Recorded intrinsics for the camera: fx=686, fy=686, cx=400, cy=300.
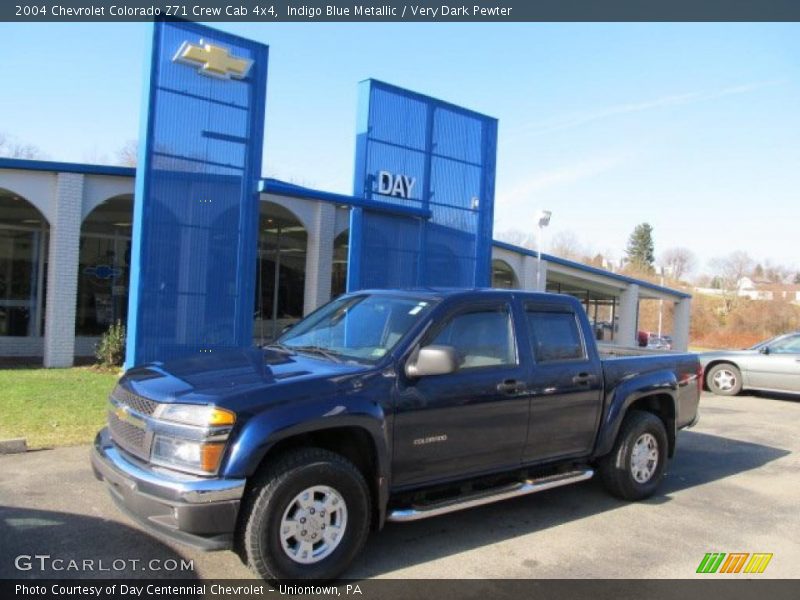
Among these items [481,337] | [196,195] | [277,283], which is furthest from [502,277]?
[481,337]

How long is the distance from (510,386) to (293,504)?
1.92 metres

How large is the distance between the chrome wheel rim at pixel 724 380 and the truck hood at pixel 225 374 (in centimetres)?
1247

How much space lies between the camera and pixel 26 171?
1273cm

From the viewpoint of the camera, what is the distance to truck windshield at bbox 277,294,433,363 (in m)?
4.88

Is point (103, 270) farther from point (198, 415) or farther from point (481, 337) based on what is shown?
point (198, 415)

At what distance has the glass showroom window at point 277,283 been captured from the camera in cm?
1978

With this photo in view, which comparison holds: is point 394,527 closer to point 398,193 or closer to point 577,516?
point 577,516

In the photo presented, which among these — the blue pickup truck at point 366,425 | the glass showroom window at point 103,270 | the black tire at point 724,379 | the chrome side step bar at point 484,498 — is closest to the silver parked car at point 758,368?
the black tire at point 724,379

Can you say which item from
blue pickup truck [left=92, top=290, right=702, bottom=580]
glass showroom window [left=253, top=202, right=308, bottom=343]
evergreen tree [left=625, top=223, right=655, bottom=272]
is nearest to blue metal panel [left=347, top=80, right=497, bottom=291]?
glass showroom window [left=253, top=202, right=308, bottom=343]

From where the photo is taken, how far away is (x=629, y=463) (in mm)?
6176

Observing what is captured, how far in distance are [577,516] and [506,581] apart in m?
1.65

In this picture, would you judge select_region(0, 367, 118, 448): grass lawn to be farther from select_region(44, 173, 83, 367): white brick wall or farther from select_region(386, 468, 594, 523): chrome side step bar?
select_region(386, 468, 594, 523): chrome side step bar

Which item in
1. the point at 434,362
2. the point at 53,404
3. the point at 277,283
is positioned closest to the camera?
the point at 434,362

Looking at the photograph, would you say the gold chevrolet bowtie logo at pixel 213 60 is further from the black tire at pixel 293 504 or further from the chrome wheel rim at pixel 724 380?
the chrome wheel rim at pixel 724 380
